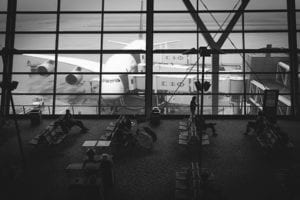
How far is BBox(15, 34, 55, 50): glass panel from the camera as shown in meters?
10.7

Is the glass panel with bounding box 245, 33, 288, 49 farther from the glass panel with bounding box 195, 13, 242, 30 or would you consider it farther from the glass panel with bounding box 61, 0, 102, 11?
the glass panel with bounding box 61, 0, 102, 11

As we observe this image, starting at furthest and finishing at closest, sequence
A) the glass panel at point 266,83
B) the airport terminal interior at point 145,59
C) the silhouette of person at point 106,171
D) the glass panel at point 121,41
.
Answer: the glass panel at point 266,83
the glass panel at point 121,41
the airport terminal interior at point 145,59
the silhouette of person at point 106,171

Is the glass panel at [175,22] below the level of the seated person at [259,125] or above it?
above

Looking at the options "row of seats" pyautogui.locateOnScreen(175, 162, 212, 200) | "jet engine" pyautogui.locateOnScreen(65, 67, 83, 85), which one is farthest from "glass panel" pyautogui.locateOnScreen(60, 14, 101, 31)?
"row of seats" pyautogui.locateOnScreen(175, 162, 212, 200)

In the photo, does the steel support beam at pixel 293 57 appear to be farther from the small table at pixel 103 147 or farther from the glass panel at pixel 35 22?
the glass panel at pixel 35 22

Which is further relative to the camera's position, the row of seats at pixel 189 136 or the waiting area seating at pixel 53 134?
the waiting area seating at pixel 53 134

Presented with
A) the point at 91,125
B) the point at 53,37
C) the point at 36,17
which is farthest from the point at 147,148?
the point at 36,17

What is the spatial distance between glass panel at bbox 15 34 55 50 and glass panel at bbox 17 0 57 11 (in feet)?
3.61

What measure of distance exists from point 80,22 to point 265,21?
7.16 meters

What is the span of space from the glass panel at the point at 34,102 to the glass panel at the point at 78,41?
2.11 meters

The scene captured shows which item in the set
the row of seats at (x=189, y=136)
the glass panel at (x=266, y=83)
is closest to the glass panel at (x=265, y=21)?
the glass panel at (x=266, y=83)

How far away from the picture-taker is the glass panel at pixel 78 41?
1059 centimetres

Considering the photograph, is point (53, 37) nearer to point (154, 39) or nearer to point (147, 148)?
point (154, 39)

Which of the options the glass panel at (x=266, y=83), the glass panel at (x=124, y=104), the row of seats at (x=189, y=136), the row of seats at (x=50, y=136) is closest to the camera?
the row of seats at (x=189, y=136)
